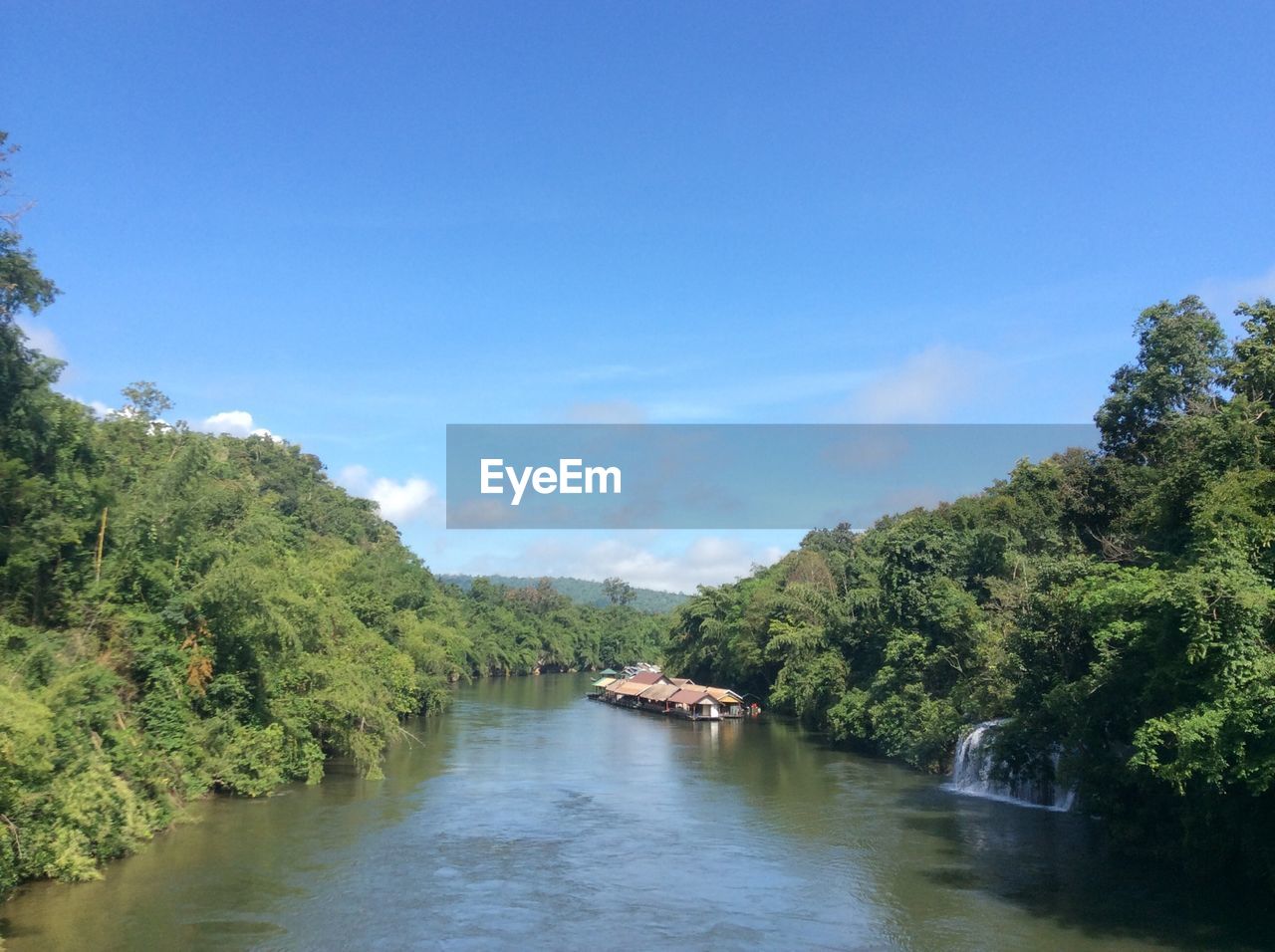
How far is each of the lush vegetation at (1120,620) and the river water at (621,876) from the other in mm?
2063

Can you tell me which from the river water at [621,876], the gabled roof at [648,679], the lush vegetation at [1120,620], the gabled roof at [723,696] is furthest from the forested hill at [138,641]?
the gabled roof at [648,679]

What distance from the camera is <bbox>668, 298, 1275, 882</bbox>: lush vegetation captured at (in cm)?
1592

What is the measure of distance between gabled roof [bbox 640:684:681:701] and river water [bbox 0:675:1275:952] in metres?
25.5

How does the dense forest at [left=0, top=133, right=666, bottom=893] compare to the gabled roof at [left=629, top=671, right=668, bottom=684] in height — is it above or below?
above

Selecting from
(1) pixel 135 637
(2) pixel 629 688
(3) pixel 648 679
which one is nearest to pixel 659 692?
(2) pixel 629 688

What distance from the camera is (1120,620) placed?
1948 centimetres

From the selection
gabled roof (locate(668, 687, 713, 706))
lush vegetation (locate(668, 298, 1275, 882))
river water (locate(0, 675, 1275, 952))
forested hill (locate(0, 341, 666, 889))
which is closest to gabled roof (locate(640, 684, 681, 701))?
gabled roof (locate(668, 687, 713, 706))

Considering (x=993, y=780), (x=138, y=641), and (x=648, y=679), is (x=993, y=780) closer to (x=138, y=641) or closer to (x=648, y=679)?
(x=138, y=641)

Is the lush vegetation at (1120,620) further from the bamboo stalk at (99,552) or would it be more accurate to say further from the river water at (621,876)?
the bamboo stalk at (99,552)

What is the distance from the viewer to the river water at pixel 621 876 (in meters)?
16.6

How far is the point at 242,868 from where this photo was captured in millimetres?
20000

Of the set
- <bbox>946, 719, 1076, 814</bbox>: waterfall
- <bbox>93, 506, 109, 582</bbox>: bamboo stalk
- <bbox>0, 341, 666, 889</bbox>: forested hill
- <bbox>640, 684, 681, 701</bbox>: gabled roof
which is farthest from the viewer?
<bbox>640, 684, 681, 701</bbox>: gabled roof

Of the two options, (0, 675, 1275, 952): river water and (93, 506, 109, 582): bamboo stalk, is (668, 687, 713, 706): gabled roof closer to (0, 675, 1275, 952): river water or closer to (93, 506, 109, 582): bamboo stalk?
(0, 675, 1275, 952): river water

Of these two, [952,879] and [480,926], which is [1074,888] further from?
[480,926]
